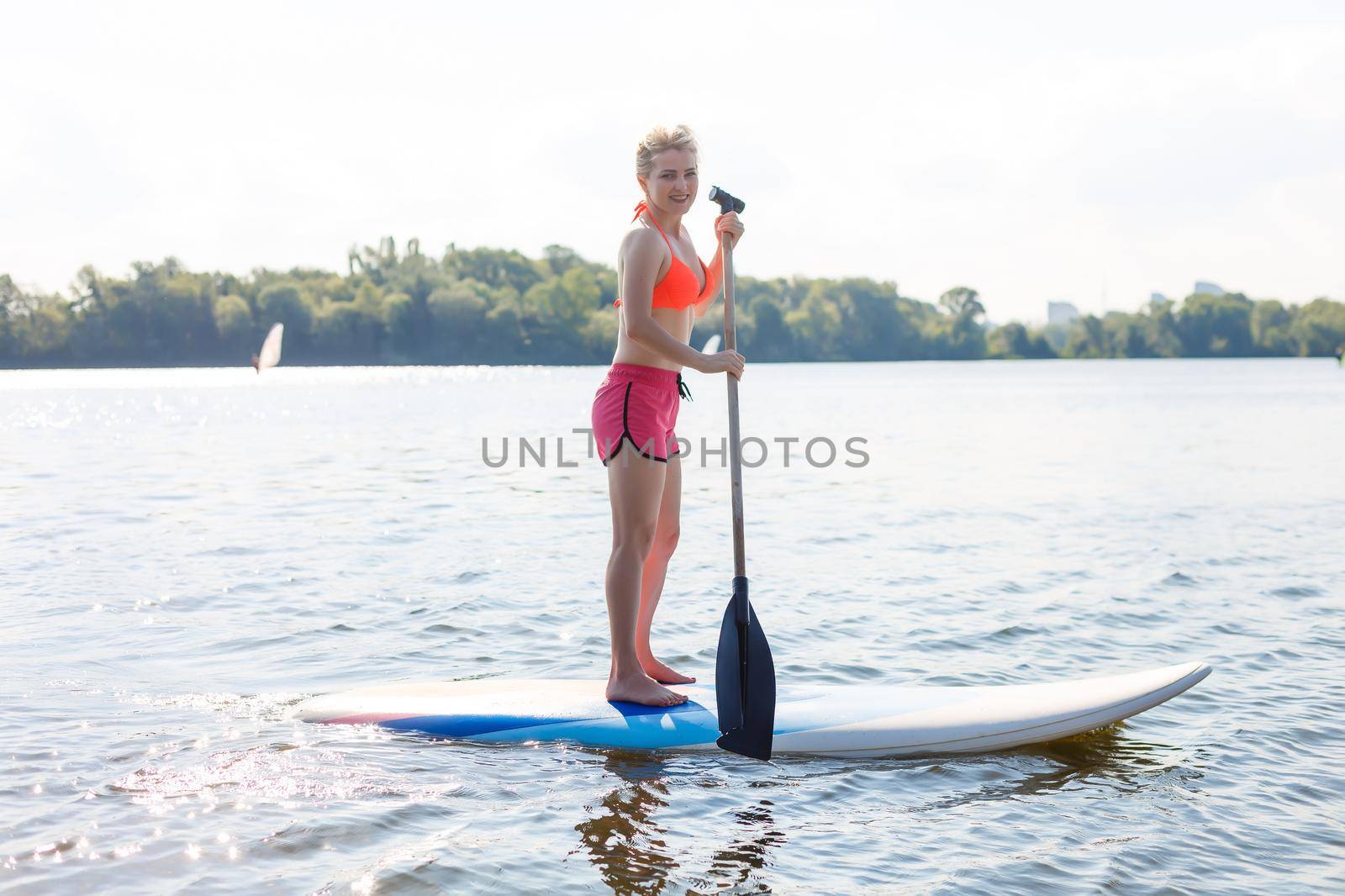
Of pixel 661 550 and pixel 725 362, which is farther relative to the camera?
pixel 661 550

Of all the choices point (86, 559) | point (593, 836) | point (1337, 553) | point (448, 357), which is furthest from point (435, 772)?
point (448, 357)

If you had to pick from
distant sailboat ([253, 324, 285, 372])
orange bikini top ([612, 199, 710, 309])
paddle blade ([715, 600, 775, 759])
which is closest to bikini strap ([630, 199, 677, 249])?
orange bikini top ([612, 199, 710, 309])

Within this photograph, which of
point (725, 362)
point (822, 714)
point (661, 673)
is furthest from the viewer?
point (661, 673)

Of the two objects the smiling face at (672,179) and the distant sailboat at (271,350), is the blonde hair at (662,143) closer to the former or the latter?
the smiling face at (672,179)

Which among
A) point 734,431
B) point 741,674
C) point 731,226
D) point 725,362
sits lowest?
point 741,674

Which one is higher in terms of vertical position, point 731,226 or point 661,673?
point 731,226

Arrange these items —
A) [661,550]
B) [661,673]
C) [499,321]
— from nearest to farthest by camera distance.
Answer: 1. [661,550]
2. [661,673]
3. [499,321]

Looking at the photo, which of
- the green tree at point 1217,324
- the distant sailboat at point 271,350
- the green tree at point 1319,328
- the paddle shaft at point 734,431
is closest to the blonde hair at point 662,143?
the paddle shaft at point 734,431

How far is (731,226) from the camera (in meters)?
5.07

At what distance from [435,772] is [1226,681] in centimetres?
449

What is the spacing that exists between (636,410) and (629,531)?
0.52 meters

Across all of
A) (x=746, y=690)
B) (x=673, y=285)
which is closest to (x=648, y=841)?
(x=746, y=690)

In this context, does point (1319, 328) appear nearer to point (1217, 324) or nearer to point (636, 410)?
point (1217, 324)

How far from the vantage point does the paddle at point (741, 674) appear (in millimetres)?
4918
